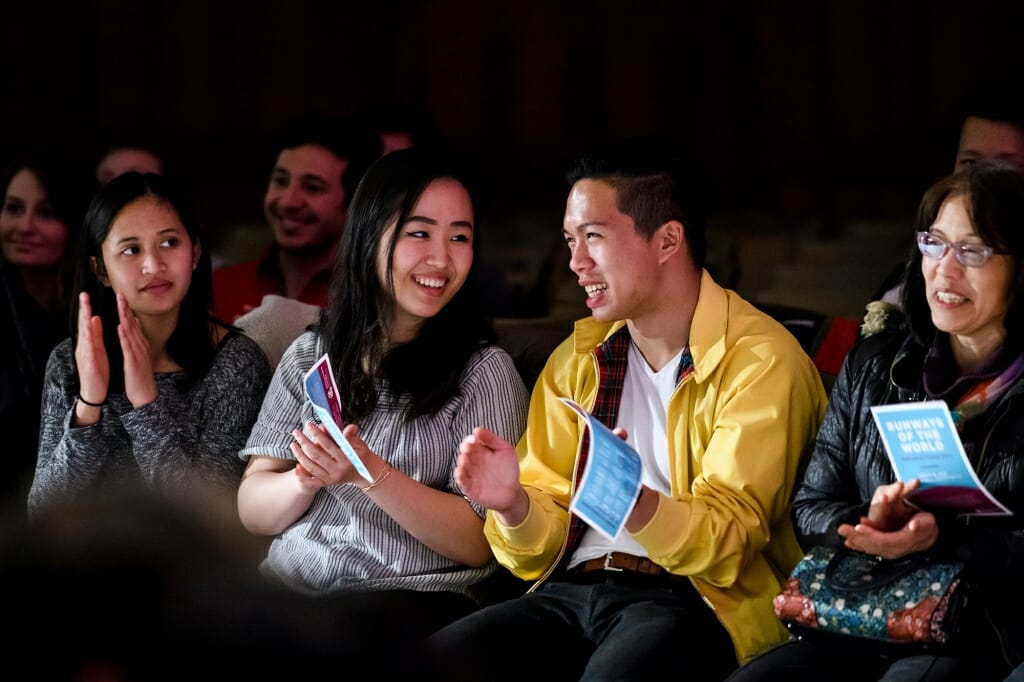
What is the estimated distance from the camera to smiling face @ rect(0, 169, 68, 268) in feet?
11.2

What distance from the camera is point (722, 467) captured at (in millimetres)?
2125

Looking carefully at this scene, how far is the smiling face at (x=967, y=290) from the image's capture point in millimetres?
1954

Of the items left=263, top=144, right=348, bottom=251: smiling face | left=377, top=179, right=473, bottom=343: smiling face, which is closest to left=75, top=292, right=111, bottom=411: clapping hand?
left=377, top=179, right=473, bottom=343: smiling face

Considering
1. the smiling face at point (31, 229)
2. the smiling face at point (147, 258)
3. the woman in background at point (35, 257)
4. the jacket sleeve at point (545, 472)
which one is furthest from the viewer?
the smiling face at point (31, 229)

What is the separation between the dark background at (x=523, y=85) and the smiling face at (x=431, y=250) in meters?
2.89

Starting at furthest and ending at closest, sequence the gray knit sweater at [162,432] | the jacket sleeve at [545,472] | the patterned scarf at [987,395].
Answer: the gray knit sweater at [162,432] < the jacket sleeve at [545,472] < the patterned scarf at [987,395]

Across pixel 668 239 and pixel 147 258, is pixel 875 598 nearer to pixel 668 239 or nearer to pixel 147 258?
pixel 668 239

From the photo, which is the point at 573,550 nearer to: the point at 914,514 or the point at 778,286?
the point at 914,514

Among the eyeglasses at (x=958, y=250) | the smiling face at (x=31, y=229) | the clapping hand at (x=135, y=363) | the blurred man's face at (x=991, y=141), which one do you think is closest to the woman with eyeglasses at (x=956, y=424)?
the eyeglasses at (x=958, y=250)

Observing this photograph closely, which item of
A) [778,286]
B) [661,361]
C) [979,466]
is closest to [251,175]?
[778,286]

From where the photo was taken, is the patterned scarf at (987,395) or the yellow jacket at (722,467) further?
the yellow jacket at (722,467)

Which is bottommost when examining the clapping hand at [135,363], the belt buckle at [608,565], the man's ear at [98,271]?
the belt buckle at [608,565]

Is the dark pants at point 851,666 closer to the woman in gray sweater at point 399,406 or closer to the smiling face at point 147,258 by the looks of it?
the woman in gray sweater at point 399,406

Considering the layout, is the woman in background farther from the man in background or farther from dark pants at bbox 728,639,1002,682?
dark pants at bbox 728,639,1002,682
